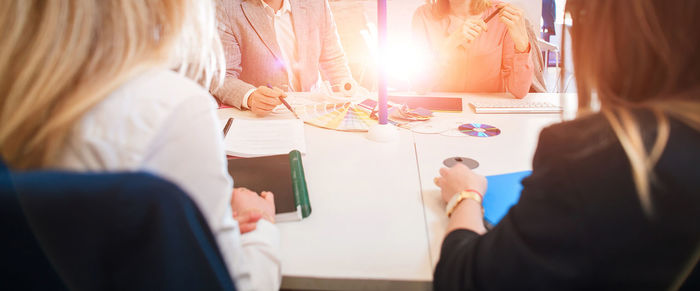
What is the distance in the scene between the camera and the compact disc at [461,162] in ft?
2.82

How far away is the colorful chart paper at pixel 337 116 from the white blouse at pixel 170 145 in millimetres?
684

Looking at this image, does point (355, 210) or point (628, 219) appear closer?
point (628, 219)

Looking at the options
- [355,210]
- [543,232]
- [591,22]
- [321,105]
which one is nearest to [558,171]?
[543,232]

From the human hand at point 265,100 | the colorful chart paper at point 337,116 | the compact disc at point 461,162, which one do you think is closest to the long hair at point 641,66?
the compact disc at point 461,162

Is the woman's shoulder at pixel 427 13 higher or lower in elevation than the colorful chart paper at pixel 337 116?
higher

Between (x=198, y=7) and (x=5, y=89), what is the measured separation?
0.85 ft

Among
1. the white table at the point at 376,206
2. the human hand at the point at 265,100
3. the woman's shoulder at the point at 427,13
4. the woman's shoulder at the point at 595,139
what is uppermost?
the woman's shoulder at the point at 427,13

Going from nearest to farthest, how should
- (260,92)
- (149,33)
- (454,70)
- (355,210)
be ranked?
(149,33), (355,210), (260,92), (454,70)

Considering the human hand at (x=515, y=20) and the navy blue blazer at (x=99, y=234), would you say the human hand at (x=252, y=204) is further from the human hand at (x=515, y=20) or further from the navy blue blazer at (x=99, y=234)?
the human hand at (x=515, y=20)

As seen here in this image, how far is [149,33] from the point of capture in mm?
472

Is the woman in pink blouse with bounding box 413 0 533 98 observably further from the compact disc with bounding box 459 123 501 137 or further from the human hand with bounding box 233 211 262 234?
the human hand with bounding box 233 211 262 234

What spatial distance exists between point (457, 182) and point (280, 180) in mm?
343

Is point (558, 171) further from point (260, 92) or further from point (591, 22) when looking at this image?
point (260, 92)

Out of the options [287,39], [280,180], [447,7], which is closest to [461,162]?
[280,180]
